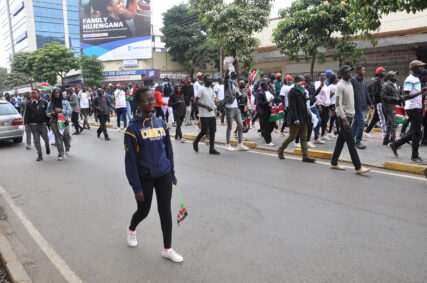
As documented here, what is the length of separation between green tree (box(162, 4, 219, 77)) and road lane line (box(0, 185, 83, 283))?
38561 mm

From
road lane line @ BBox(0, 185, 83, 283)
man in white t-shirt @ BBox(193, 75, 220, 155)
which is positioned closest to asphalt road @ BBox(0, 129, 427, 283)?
road lane line @ BBox(0, 185, 83, 283)

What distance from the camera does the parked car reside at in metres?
11.2

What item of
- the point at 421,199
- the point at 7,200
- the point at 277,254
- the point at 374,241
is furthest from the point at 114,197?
the point at 421,199

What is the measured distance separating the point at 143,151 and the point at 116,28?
52.7 m

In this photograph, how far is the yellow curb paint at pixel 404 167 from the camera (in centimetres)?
609

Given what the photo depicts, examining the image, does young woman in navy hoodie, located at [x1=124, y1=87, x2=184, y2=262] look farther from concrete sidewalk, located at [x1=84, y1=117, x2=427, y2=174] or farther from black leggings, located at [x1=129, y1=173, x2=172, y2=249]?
concrete sidewalk, located at [x1=84, y1=117, x2=427, y2=174]

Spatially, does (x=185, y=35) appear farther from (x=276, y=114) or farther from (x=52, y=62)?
(x=276, y=114)

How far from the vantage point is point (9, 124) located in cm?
1137

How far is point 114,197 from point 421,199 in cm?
441

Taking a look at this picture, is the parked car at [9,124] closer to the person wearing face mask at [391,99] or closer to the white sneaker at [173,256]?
the white sneaker at [173,256]

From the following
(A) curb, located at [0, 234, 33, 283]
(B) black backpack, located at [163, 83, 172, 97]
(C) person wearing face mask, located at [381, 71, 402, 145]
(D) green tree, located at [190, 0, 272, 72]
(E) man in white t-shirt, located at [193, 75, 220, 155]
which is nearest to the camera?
(A) curb, located at [0, 234, 33, 283]

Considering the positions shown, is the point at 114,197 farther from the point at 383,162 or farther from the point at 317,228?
the point at 383,162

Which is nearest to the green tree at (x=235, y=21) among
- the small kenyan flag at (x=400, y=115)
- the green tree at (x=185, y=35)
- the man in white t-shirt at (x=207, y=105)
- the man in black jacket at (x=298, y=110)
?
the man in white t-shirt at (x=207, y=105)

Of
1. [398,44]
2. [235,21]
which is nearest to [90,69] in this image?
[235,21]
